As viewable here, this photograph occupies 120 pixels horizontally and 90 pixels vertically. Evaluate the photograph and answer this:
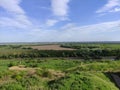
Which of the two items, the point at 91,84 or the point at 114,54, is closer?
the point at 91,84

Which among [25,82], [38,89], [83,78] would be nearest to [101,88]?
[83,78]

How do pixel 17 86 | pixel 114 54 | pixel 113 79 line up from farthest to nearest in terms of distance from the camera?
pixel 114 54, pixel 113 79, pixel 17 86

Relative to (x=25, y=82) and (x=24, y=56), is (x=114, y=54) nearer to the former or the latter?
(x=24, y=56)

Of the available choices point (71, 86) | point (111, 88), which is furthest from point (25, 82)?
point (111, 88)

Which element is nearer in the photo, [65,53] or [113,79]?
[113,79]

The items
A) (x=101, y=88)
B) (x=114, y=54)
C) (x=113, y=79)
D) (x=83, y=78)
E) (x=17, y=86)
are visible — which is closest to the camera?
(x=17, y=86)

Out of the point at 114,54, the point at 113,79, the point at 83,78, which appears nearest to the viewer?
the point at 83,78

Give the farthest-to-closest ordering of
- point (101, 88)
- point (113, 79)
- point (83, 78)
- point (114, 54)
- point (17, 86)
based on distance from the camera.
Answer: point (114, 54) < point (113, 79) < point (83, 78) < point (101, 88) < point (17, 86)

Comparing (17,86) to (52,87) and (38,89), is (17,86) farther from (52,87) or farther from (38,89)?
(52,87)
